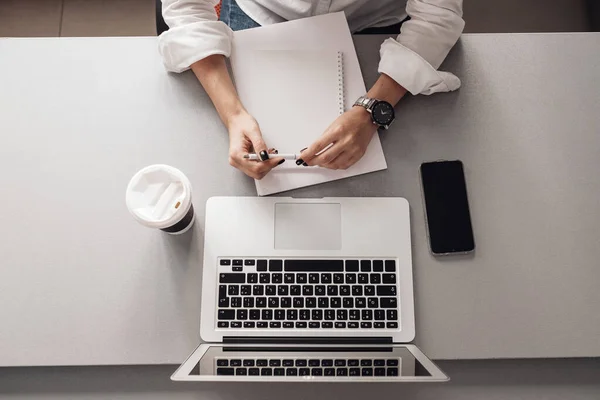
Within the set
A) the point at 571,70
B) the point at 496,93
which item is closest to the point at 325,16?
the point at 496,93

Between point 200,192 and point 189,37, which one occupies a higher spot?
point 189,37

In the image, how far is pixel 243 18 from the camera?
99cm

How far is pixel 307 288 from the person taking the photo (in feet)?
2.34

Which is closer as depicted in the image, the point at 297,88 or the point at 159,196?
the point at 159,196

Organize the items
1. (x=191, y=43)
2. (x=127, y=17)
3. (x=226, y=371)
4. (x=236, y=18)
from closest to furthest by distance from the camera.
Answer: (x=226, y=371), (x=191, y=43), (x=236, y=18), (x=127, y=17)

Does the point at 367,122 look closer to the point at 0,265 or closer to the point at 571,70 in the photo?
the point at 571,70

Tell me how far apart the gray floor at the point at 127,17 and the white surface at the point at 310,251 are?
3.38ft

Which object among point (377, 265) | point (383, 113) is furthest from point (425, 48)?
point (377, 265)

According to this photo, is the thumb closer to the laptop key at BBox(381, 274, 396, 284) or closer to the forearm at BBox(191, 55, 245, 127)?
the forearm at BBox(191, 55, 245, 127)

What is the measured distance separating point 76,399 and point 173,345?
17 centimetres

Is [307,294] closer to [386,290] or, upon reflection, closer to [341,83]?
[386,290]

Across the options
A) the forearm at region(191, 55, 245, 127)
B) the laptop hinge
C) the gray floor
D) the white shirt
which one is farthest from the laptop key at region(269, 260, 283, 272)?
the gray floor

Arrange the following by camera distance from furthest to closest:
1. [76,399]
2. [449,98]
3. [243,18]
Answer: [243,18] → [449,98] → [76,399]

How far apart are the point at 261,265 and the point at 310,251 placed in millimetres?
80
